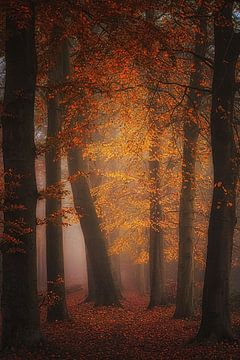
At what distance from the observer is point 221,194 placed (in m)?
9.80

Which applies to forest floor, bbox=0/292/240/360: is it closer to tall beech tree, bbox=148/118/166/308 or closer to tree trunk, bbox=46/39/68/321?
tree trunk, bbox=46/39/68/321

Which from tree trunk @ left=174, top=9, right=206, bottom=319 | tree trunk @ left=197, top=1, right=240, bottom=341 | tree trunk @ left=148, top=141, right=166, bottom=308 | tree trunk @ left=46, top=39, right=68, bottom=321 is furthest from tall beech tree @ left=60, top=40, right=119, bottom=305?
tree trunk @ left=197, top=1, right=240, bottom=341

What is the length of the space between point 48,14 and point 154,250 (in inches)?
439

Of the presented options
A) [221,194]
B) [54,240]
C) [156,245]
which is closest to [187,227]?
[156,245]

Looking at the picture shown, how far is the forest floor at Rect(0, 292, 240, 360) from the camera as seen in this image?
859 cm

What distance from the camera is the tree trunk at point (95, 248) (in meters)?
16.4

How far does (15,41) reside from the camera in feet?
29.8

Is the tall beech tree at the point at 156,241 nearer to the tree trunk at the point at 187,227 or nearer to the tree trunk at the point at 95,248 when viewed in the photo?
the tree trunk at the point at 95,248

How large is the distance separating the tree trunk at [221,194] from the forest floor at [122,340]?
0.70 metres

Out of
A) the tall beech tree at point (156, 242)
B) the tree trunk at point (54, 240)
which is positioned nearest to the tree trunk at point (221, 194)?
the tree trunk at point (54, 240)

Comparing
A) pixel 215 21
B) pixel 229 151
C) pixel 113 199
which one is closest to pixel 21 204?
pixel 229 151

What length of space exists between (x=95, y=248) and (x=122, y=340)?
657 cm

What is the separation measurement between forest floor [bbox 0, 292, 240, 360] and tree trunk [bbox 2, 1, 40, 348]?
62 cm

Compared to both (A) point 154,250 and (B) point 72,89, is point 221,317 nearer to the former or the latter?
(B) point 72,89
